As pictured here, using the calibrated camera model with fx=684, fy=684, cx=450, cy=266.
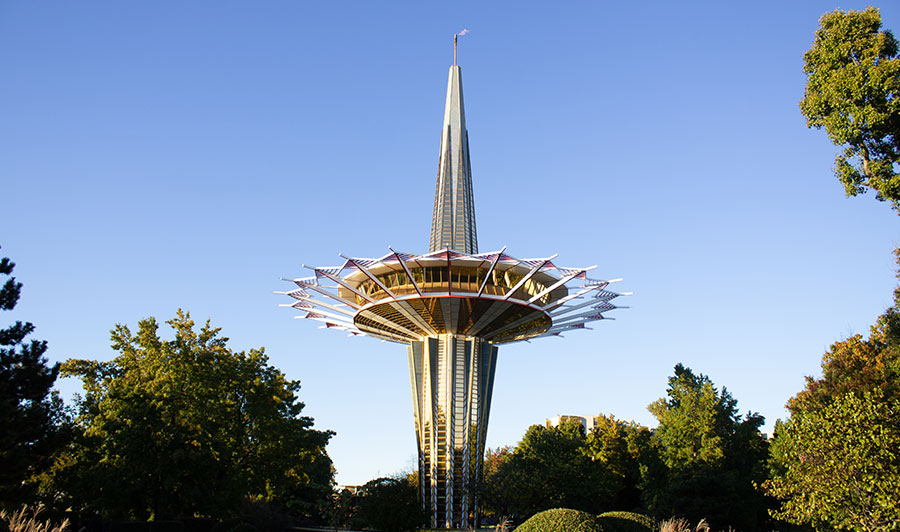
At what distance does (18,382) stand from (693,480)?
34284 mm

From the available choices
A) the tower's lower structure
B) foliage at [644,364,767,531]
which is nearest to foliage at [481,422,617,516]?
the tower's lower structure

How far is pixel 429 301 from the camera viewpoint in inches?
1672

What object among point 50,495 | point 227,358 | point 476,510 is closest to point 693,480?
point 476,510

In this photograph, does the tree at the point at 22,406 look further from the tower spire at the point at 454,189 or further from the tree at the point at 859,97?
the tower spire at the point at 454,189

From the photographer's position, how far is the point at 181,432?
101 ft

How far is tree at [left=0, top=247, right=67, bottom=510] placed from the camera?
19.6 meters

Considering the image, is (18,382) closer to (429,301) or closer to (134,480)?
(134,480)

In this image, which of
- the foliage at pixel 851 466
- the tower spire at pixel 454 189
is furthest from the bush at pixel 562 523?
the tower spire at pixel 454 189

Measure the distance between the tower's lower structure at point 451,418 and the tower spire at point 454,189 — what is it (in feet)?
25.0

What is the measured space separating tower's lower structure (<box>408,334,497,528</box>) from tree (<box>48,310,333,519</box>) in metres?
9.42

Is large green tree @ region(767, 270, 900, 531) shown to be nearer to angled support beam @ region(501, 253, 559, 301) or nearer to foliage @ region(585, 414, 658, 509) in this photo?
angled support beam @ region(501, 253, 559, 301)

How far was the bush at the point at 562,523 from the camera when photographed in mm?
20109

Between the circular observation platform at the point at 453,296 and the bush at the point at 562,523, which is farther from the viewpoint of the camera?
the circular observation platform at the point at 453,296

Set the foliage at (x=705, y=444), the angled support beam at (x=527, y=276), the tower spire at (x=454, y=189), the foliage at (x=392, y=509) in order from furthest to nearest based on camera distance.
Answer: the tower spire at (x=454, y=189)
the foliage at (x=705, y=444)
the angled support beam at (x=527, y=276)
the foliage at (x=392, y=509)
